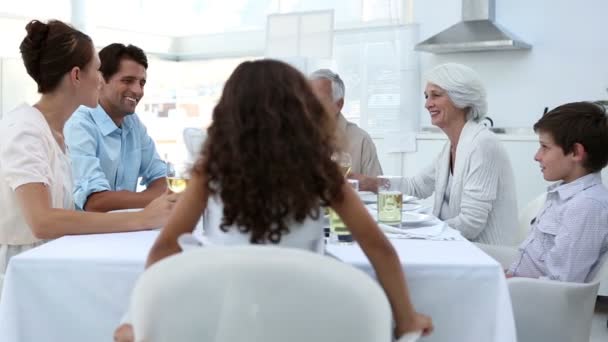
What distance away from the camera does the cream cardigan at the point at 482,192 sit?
8.40 feet

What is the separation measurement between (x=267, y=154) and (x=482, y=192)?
153 centimetres

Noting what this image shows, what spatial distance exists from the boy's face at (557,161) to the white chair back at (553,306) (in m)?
0.35

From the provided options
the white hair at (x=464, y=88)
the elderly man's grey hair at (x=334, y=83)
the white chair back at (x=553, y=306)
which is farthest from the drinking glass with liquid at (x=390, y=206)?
the elderly man's grey hair at (x=334, y=83)

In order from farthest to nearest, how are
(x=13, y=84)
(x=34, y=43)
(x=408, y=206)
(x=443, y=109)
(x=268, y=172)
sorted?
(x=13, y=84)
(x=443, y=109)
(x=408, y=206)
(x=34, y=43)
(x=268, y=172)

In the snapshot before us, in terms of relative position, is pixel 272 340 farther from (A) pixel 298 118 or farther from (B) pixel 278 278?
(A) pixel 298 118

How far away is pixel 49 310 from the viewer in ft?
5.08

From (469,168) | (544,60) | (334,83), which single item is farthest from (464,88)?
(544,60)

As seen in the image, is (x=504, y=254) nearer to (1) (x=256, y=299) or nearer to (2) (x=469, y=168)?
(2) (x=469, y=168)

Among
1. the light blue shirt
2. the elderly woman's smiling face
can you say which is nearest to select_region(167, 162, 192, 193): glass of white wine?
the light blue shirt

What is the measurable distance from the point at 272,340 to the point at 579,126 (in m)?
1.27

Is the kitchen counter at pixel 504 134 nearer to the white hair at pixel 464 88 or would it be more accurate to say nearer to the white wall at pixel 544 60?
the white wall at pixel 544 60

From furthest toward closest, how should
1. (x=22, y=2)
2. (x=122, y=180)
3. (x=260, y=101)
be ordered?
(x=22, y=2) < (x=122, y=180) < (x=260, y=101)

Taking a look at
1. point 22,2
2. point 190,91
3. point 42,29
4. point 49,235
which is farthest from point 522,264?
point 190,91

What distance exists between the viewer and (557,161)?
205 centimetres
